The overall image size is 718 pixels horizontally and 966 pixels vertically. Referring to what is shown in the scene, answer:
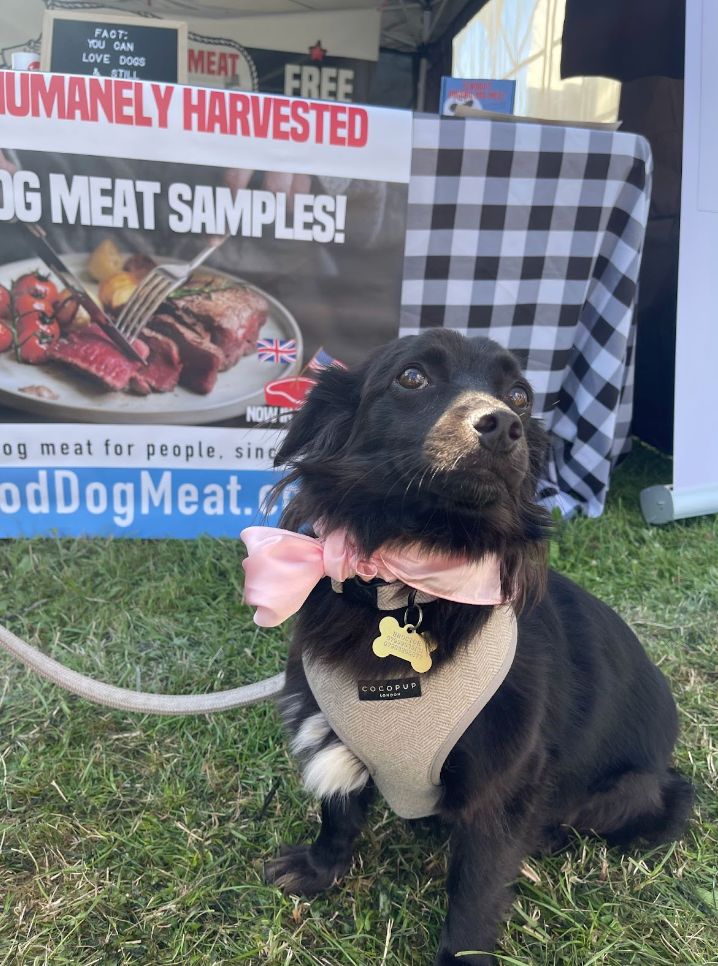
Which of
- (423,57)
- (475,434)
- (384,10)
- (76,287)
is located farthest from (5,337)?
(423,57)

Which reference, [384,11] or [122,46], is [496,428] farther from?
[384,11]

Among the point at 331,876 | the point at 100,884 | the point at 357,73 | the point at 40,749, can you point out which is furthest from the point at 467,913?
the point at 357,73

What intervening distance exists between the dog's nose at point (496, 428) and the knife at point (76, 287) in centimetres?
213

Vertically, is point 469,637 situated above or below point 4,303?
below

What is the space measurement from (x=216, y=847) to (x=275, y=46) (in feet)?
21.9

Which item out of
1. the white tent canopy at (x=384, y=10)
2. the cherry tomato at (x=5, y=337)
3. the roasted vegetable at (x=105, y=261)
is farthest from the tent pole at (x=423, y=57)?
the cherry tomato at (x=5, y=337)

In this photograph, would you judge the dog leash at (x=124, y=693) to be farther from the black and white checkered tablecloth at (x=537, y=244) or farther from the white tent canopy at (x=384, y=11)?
the white tent canopy at (x=384, y=11)

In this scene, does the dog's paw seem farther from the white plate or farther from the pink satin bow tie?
the white plate

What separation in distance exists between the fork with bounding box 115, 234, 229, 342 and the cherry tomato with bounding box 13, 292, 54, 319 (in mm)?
267

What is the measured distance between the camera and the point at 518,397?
1.52 m

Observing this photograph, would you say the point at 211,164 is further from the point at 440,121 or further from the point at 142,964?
the point at 142,964

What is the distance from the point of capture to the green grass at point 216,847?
5.00ft

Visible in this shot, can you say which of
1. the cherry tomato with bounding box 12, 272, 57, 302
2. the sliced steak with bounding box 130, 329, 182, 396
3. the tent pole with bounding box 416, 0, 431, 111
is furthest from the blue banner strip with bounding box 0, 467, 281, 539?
the tent pole with bounding box 416, 0, 431, 111

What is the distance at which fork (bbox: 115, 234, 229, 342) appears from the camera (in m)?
2.91
